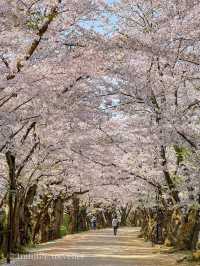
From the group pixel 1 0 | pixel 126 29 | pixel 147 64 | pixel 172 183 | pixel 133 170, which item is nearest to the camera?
pixel 1 0

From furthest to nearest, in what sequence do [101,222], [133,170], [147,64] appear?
[101,222], [133,170], [147,64]

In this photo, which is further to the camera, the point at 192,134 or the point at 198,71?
the point at 192,134

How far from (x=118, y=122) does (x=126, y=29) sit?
8130 millimetres

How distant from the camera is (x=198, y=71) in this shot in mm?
17016

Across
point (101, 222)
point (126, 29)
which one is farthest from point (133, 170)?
point (101, 222)

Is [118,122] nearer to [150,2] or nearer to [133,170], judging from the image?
[133,170]

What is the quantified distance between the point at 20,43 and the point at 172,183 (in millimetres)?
11157

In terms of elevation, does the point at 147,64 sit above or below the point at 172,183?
above

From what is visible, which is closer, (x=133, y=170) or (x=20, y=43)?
(x=20, y=43)

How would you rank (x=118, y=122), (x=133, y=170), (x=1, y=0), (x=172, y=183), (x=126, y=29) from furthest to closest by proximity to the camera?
(x=133, y=170) < (x=118, y=122) < (x=172, y=183) < (x=126, y=29) < (x=1, y=0)

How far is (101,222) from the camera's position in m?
91.7

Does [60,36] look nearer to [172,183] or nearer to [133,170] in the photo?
[172,183]

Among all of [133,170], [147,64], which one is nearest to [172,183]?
[133,170]

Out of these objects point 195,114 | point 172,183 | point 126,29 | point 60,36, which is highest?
point 126,29
